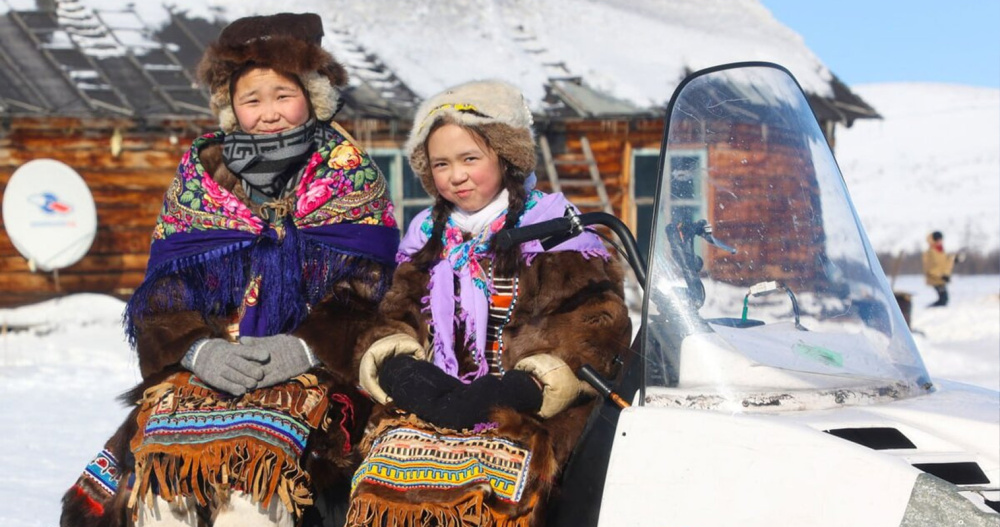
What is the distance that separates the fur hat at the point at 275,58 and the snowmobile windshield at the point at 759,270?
4.18 ft

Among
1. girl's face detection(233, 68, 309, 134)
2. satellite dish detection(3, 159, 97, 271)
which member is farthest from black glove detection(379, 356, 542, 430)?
satellite dish detection(3, 159, 97, 271)

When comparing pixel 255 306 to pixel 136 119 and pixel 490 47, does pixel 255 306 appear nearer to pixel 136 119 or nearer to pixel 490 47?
pixel 136 119

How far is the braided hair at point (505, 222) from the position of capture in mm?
2836

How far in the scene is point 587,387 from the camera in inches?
103

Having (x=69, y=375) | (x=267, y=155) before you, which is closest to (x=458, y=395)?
(x=267, y=155)

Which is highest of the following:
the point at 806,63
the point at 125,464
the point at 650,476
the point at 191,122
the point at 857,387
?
the point at 806,63

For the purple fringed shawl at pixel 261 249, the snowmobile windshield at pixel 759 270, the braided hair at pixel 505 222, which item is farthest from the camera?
the purple fringed shawl at pixel 261 249

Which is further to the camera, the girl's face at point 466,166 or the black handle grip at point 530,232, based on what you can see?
the girl's face at point 466,166

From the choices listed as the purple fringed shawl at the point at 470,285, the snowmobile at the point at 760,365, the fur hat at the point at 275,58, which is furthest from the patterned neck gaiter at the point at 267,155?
the snowmobile at the point at 760,365

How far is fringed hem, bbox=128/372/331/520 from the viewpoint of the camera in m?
2.62

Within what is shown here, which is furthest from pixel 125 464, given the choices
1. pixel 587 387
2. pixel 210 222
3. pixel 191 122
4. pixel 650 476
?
pixel 191 122

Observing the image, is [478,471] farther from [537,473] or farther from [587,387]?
[587,387]

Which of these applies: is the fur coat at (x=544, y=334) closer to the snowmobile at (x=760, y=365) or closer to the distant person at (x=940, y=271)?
the snowmobile at (x=760, y=365)

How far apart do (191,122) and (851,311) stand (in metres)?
9.73
